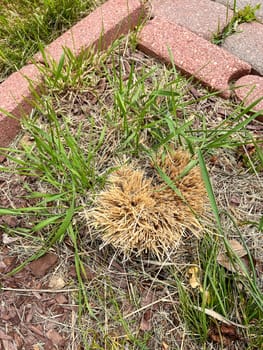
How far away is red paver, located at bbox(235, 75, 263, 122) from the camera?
5.35ft

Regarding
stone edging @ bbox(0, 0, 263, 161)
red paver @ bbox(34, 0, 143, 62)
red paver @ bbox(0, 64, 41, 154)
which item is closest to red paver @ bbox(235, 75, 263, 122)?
stone edging @ bbox(0, 0, 263, 161)

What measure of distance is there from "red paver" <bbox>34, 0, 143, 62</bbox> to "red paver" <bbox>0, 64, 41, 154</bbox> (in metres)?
0.12

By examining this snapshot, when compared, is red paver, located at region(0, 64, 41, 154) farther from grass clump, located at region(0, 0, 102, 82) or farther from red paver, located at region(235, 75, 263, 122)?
red paver, located at region(235, 75, 263, 122)

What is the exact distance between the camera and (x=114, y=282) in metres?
1.36

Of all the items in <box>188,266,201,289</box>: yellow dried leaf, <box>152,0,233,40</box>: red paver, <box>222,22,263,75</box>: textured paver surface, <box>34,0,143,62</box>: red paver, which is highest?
<box>34,0,143,62</box>: red paver

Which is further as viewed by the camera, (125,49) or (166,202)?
(125,49)

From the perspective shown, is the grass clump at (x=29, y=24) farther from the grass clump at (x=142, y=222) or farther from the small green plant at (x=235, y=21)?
the small green plant at (x=235, y=21)

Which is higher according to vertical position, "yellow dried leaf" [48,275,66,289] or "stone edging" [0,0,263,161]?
"stone edging" [0,0,263,161]

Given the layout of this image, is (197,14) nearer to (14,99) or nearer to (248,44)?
(248,44)

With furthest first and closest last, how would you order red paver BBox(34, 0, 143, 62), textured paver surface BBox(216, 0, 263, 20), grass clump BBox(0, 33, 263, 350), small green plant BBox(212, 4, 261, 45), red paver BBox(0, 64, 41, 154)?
textured paver surface BBox(216, 0, 263, 20) → small green plant BBox(212, 4, 261, 45) → red paver BBox(34, 0, 143, 62) → red paver BBox(0, 64, 41, 154) → grass clump BBox(0, 33, 263, 350)

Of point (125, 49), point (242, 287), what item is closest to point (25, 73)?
point (125, 49)

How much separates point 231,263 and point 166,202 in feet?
0.99

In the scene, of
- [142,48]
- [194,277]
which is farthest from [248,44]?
[194,277]

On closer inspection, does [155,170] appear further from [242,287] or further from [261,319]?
[261,319]
